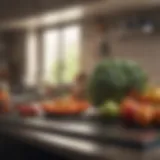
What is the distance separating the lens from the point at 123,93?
2.74 feet

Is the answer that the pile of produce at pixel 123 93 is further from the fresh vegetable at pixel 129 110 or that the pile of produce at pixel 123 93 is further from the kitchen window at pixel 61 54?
the kitchen window at pixel 61 54

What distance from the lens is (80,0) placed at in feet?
3.28

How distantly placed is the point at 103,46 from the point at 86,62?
175mm

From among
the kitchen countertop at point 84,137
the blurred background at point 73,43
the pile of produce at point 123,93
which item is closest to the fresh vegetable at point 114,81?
the pile of produce at point 123,93

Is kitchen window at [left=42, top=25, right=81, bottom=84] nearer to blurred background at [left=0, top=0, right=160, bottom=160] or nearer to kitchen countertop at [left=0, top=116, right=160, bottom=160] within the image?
blurred background at [left=0, top=0, right=160, bottom=160]

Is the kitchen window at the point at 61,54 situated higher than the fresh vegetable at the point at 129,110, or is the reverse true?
the kitchen window at the point at 61,54

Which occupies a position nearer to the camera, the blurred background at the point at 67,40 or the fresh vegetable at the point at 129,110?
the fresh vegetable at the point at 129,110

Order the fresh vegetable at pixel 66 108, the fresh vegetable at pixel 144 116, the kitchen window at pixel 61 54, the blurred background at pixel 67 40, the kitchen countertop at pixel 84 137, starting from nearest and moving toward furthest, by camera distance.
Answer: the kitchen countertop at pixel 84 137, the fresh vegetable at pixel 144 116, the fresh vegetable at pixel 66 108, the blurred background at pixel 67 40, the kitchen window at pixel 61 54

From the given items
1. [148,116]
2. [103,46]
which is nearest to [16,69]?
[103,46]

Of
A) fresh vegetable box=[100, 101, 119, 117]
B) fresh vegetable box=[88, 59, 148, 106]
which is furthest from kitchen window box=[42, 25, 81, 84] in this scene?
fresh vegetable box=[100, 101, 119, 117]

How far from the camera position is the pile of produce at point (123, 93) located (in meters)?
0.69

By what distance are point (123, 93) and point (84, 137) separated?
0.24 meters

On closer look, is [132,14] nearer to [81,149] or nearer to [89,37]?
[89,37]

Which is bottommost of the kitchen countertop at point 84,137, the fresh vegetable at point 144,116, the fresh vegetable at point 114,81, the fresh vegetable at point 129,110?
the kitchen countertop at point 84,137
